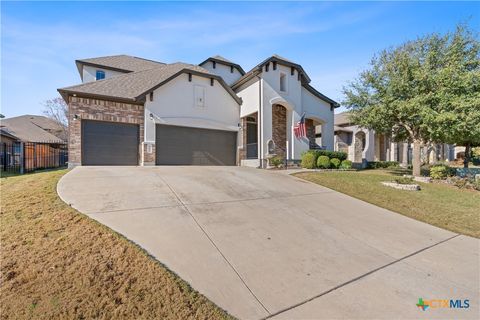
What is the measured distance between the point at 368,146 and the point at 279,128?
11380 mm

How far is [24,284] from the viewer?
2645 millimetres

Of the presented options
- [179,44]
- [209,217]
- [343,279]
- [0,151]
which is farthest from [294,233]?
[0,151]

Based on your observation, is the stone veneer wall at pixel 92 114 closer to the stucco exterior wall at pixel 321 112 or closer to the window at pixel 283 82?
the window at pixel 283 82

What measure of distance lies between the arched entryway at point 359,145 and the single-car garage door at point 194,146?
12732 mm

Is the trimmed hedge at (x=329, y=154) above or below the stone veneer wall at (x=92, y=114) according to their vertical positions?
below

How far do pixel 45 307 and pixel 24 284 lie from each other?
574mm

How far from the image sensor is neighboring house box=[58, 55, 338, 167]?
12070 mm

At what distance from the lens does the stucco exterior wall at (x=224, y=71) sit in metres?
19.3

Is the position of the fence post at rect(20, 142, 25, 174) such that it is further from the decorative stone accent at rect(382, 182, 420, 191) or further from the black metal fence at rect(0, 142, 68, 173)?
the decorative stone accent at rect(382, 182, 420, 191)

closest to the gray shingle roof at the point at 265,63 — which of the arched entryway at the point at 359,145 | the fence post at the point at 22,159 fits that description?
the arched entryway at the point at 359,145

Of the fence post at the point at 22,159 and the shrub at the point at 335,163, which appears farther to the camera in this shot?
the shrub at the point at 335,163

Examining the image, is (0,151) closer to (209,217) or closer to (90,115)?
(90,115)

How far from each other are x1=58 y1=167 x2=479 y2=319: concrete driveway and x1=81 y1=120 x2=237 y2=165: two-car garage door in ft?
18.7

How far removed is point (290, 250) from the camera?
404cm
